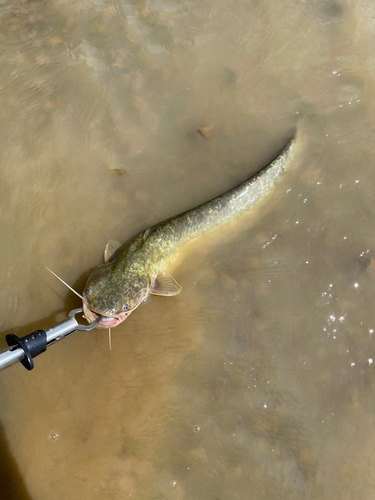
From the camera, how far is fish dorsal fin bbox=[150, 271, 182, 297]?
9.91ft

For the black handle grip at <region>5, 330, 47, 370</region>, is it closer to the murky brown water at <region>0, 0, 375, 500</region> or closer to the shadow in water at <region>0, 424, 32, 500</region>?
the murky brown water at <region>0, 0, 375, 500</region>

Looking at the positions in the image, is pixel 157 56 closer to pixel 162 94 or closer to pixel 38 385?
pixel 162 94

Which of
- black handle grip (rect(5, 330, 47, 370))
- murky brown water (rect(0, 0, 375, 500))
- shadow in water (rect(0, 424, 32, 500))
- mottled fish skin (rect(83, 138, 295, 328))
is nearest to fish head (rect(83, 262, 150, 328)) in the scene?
mottled fish skin (rect(83, 138, 295, 328))

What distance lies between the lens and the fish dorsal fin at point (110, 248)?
3076 millimetres

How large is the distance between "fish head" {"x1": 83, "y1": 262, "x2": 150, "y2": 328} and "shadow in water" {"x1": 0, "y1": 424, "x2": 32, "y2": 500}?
1096 mm

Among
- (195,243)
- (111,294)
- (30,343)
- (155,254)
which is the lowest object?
(195,243)

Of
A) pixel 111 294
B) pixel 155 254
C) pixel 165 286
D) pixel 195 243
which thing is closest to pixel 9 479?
pixel 111 294

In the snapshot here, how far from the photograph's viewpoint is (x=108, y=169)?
11.1 ft

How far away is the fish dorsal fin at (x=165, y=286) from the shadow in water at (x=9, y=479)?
62.0 inches

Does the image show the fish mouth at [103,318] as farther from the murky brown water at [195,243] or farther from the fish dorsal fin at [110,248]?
the fish dorsal fin at [110,248]

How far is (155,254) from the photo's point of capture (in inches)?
127

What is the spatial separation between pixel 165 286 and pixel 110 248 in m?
0.59

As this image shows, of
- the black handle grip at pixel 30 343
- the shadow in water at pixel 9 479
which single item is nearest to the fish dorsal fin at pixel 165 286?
the black handle grip at pixel 30 343

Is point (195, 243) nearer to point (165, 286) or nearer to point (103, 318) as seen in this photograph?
point (165, 286)
